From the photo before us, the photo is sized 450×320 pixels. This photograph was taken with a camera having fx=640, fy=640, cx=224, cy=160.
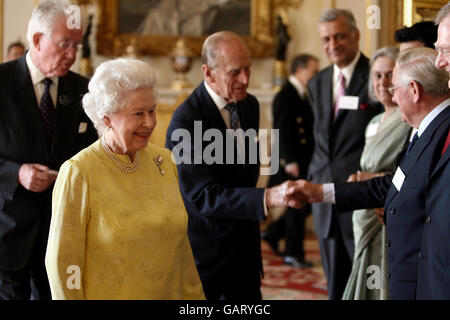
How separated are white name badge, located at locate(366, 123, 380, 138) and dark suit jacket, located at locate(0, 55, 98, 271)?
5.73 feet

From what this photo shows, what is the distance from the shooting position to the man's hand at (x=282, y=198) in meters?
3.26

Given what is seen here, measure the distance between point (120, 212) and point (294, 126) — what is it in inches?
187

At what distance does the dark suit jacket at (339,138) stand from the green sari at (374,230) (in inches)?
13.3

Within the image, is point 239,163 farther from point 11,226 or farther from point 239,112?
point 11,226

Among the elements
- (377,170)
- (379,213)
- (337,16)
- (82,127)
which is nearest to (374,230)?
(379,213)

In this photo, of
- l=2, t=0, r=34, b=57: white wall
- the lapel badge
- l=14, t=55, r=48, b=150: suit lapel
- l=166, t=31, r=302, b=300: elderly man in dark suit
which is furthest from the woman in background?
l=2, t=0, r=34, b=57: white wall

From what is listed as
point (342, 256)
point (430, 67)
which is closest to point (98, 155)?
point (430, 67)

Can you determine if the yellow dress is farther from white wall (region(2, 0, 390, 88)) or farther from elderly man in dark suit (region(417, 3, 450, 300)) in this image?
white wall (region(2, 0, 390, 88))

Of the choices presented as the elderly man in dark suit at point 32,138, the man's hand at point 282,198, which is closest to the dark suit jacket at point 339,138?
the man's hand at point 282,198

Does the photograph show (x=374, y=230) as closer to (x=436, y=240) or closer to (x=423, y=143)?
(x=423, y=143)

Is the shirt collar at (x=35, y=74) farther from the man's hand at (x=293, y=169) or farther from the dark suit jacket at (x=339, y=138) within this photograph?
the man's hand at (x=293, y=169)

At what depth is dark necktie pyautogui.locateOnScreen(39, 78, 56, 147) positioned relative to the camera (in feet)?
10.8

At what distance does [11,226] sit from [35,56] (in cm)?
88

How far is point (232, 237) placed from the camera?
3.21 metres
